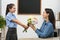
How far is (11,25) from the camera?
3.74 meters

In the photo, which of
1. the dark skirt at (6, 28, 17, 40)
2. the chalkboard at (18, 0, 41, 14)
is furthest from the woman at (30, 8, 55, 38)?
the chalkboard at (18, 0, 41, 14)

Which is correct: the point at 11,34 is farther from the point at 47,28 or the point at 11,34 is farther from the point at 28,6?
the point at 28,6

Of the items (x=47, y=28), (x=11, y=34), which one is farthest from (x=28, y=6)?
(x=47, y=28)

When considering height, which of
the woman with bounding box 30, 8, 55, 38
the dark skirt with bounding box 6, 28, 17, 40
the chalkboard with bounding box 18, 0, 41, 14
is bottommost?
the dark skirt with bounding box 6, 28, 17, 40

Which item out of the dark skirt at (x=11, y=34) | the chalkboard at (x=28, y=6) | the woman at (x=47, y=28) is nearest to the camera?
the woman at (x=47, y=28)

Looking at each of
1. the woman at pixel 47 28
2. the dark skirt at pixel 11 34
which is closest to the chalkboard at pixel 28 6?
the dark skirt at pixel 11 34

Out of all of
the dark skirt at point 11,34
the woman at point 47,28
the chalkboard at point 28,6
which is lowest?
the dark skirt at point 11,34

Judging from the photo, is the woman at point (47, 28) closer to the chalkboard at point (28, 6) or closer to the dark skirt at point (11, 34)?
the dark skirt at point (11, 34)

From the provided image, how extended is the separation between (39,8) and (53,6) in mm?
391

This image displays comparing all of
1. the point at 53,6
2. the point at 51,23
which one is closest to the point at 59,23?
the point at 53,6

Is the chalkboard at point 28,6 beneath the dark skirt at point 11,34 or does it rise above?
above

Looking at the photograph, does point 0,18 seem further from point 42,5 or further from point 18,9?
point 42,5

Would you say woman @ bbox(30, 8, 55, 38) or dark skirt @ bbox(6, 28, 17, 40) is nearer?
woman @ bbox(30, 8, 55, 38)

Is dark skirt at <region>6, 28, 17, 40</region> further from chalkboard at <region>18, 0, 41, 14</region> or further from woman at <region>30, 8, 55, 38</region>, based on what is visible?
chalkboard at <region>18, 0, 41, 14</region>
